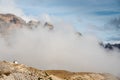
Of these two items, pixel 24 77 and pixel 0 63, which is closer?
pixel 24 77

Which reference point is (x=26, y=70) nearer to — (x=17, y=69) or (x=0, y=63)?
(x=17, y=69)

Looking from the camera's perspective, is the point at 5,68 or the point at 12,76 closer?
the point at 12,76

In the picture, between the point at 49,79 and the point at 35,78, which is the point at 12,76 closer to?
the point at 35,78

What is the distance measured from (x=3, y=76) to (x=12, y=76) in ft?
16.6

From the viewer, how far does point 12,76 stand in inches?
6777

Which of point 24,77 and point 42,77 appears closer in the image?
point 24,77

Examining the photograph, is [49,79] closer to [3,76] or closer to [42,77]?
[42,77]

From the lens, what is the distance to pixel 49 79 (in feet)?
630

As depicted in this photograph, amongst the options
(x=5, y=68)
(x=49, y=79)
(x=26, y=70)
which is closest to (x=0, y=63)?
(x=5, y=68)

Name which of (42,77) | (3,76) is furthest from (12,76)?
(42,77)

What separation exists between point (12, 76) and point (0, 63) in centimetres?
2349

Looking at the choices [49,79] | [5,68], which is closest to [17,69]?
[5,68]

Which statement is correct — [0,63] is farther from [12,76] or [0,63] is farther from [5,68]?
[12,76]

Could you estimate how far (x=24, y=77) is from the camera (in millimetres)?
173875
